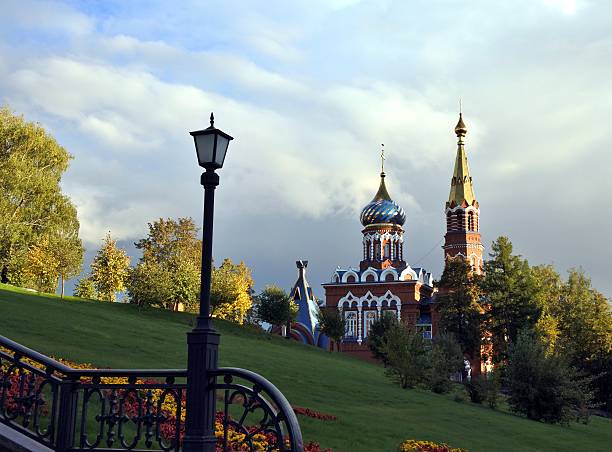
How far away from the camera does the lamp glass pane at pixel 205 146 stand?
33.1 feet

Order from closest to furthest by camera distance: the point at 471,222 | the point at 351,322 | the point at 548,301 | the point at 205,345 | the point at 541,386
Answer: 1. the point at 205,345
2. the point at 541,386
3. the point at 548,301
4. the point at 471,222
5. the point at 351,322

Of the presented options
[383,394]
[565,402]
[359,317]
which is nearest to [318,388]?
[383,394]

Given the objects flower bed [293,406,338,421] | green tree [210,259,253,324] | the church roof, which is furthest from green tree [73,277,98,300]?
flower bed [293,406,338,421]

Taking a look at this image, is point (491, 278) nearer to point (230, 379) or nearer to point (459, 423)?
point (459, 423)

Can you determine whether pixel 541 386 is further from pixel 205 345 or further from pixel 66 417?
pixel 66 417

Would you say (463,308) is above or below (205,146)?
above

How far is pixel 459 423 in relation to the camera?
24.7 meters

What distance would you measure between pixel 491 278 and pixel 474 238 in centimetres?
2367

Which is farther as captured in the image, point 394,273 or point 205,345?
point 394,273

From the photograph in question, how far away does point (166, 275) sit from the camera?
2234 inches

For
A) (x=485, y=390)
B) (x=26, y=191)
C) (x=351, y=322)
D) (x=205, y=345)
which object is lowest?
(x=485, y=390)

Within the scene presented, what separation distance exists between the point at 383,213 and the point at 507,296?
30018mm

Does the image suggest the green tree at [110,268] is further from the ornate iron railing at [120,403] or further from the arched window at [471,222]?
the ornate iron railing at [120,403]

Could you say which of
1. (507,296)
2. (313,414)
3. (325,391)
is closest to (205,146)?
(313,414)
